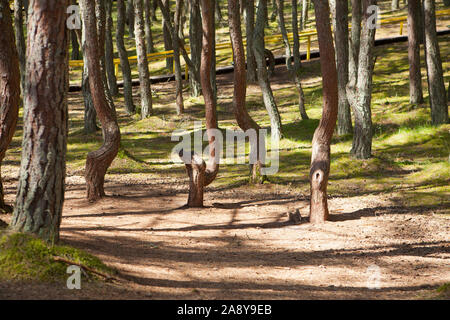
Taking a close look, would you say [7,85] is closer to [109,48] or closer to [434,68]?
[434,68]

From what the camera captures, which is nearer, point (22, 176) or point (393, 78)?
point (22, 176)

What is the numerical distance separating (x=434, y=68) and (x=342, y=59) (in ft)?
8.53

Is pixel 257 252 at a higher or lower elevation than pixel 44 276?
lower

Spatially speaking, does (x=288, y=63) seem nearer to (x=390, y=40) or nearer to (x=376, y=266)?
(x=390, y=40)

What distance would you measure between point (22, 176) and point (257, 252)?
13.1 feet

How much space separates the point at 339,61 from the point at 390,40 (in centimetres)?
1216

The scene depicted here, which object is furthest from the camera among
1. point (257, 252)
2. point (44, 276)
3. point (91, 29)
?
point (91, 29)

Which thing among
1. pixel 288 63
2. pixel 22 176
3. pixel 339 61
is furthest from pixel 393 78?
pixel 22 176

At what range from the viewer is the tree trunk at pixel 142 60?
69.5ft

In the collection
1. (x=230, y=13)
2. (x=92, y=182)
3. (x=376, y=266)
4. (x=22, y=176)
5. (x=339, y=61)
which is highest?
(x=230, y=13)

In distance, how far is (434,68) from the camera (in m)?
16.5

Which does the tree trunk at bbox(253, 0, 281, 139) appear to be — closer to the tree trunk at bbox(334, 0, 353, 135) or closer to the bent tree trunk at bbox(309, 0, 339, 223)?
the tree trunk at bbox(334, 0, 353, 135)

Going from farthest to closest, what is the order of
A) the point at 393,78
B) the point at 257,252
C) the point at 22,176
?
the point at 393,78, the point at 257,252, the point at 22,176

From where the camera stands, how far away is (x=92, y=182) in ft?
39.8
